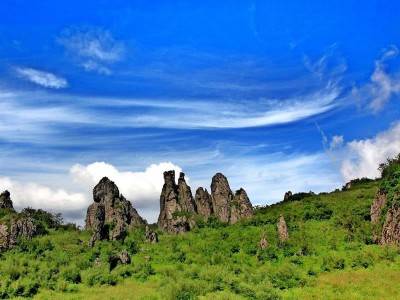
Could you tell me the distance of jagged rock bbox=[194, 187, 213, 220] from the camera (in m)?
87.1

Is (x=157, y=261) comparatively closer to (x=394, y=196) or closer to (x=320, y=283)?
(x=320, y=283)

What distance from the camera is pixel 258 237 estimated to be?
195 ft

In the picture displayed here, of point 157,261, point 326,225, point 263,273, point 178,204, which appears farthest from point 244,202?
point 263,273

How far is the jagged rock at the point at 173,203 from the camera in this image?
80.3 m

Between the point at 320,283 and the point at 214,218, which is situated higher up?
the point at 214,218

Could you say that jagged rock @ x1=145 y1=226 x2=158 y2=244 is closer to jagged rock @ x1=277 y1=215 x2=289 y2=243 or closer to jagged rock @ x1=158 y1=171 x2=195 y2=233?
jagged rock @ x1=158 y1=171 x2=195 y2=233

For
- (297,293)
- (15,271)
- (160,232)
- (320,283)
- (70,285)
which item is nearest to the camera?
(297,293)

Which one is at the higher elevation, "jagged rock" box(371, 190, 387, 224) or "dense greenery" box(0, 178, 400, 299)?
"jagged rock" box(371, 190, 387, 224)

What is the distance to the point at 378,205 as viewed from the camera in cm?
5741

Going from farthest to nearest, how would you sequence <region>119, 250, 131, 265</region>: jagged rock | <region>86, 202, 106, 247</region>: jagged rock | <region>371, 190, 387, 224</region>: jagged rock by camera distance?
<region>86, 202, 106, 247</region>: jagged rock
<region>371, 190, 387, 224</region>: jagged rock
<region>119, 250, 131, 265</region>: jagged rock

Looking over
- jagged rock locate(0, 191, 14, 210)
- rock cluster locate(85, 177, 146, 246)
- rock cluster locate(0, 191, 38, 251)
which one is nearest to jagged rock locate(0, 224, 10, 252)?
rock cluster locate(0, 191, 38, 251)

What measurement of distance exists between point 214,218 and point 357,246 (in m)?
35.4

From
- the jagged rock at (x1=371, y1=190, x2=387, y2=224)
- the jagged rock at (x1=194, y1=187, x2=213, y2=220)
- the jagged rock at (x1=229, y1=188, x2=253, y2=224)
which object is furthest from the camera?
the jagged rock at (x1=194, y1=187, x2=213, y2=220)

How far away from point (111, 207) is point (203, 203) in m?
18.8
